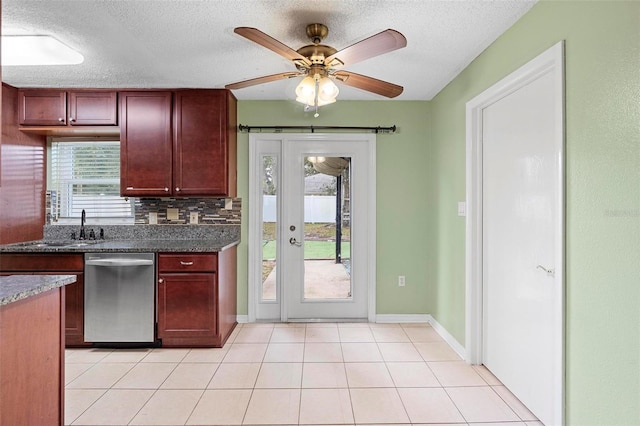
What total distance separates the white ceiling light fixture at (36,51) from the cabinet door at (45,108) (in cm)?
58

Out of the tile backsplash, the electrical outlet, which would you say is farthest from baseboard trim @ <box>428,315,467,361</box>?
the electrical outlet

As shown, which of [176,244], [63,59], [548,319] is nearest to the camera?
[548,319]

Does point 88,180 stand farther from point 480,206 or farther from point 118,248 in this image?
point 480,206

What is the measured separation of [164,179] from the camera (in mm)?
3414

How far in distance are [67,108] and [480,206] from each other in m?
3.73

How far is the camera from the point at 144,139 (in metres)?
3.41

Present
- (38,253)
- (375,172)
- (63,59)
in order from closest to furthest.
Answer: (63,59)
(38,253)
(375,172)

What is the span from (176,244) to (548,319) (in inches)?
114

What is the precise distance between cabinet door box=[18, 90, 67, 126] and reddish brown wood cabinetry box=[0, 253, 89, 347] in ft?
4.10

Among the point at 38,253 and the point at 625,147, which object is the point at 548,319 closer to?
the point at 625,147

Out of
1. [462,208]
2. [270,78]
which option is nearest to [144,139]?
[270,78]

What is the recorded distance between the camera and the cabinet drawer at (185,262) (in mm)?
3092

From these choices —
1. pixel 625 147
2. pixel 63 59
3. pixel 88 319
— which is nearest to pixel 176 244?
pixel 88 319

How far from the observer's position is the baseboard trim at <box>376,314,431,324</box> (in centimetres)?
385
